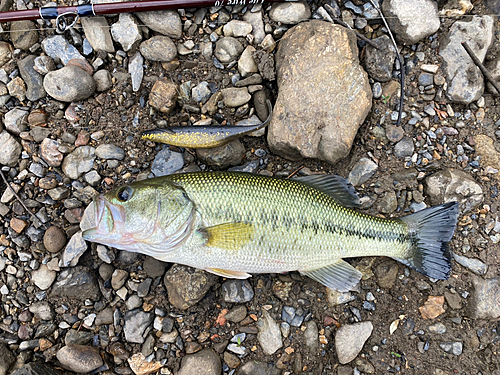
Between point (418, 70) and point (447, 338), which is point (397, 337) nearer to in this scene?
point (447, 338)

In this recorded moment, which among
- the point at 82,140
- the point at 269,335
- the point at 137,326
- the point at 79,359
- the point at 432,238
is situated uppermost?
the point at 82,140

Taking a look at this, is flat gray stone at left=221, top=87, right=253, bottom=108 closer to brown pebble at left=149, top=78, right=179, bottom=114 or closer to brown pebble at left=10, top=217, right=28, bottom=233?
brown pebble at left=149, top=78, right=179, bottom=114

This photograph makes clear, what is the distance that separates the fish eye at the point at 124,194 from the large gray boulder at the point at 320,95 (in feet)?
5.35

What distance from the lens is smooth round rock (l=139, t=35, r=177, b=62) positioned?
366 centimetres

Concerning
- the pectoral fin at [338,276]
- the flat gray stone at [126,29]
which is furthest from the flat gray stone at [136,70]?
the pectoral fin at [338,276]

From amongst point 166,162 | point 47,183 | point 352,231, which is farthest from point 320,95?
point 47,183

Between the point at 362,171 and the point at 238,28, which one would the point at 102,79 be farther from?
the point at 362,171

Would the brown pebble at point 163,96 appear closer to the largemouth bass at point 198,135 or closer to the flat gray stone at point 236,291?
the largemouth bass at point 198,135

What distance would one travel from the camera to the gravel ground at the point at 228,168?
12.0ft

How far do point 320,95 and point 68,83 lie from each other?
9.30 ft

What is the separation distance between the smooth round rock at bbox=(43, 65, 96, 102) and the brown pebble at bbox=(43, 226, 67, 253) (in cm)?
153

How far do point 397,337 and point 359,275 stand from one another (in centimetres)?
94

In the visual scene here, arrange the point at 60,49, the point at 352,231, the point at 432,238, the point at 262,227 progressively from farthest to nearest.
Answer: the point at 60,49
the point at 432,238
the point at 352,231
the point at 262,227

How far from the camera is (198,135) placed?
345 cm
